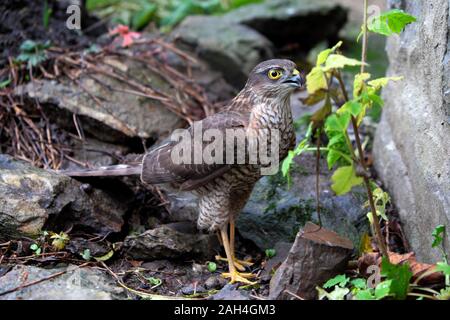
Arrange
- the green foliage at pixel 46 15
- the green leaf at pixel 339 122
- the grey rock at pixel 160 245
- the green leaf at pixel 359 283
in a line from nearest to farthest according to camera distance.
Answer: the green leaf at pixel 339 122, the green leaf at pixel 359 283, the grey rock at pixel 160 245, the green foliage at pixel 46 15

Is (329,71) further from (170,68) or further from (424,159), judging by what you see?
(170,68)

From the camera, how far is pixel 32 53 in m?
6.35

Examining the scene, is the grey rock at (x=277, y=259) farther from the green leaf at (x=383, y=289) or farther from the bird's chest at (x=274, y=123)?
the green leaf at (x=383, y=289)

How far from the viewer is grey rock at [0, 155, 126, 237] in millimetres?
4535

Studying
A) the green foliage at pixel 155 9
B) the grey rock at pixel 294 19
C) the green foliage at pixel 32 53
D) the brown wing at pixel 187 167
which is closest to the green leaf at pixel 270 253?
the brown wing at pixel 187 167

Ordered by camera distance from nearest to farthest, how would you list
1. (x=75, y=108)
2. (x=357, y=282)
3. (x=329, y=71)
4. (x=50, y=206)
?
(x=329, y=71)
(x=357, y=282)
(x=50, y=206)
(x=75, y=108)

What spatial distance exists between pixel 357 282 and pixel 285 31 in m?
5.40

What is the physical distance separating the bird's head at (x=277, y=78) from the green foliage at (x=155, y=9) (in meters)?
4.13

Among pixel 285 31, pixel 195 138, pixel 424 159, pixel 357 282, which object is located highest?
pixel 285 31

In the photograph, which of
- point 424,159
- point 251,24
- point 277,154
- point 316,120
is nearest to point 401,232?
point 424,159

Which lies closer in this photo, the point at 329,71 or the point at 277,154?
the point at 329,71

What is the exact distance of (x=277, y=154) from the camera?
4.59 meters

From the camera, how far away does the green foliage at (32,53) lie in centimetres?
621

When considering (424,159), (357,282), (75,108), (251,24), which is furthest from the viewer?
(251,24)
